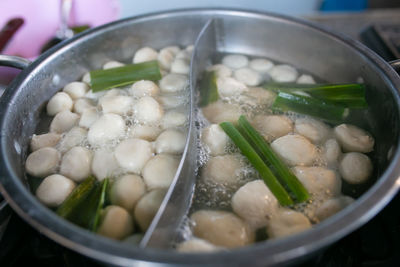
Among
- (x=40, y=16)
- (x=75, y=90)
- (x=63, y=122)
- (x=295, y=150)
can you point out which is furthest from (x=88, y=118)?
(x=40, y=16)

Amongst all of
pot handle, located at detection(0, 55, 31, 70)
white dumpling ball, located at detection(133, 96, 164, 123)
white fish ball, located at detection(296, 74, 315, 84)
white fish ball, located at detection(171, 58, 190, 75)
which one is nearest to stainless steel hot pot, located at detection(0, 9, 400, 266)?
pot handle, located at detection(0, 55, 31, 70)

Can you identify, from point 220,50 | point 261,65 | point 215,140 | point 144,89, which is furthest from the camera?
point 220,50

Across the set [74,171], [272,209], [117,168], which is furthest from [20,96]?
[272,209]

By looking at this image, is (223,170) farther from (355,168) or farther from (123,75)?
(123,75)

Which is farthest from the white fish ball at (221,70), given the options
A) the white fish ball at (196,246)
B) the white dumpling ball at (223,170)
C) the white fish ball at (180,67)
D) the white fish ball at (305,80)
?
the white fish ball at (196,246)

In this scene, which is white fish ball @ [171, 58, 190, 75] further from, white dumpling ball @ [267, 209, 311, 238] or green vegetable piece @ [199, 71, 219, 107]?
white dumpling ball @ [267, 209, 311, 238]

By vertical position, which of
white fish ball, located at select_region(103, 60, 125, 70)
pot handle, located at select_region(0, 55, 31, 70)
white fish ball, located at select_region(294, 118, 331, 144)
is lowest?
white fish ball, located at select_region(294, 118, 331, 144)

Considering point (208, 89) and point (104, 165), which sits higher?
point (208, 89)
